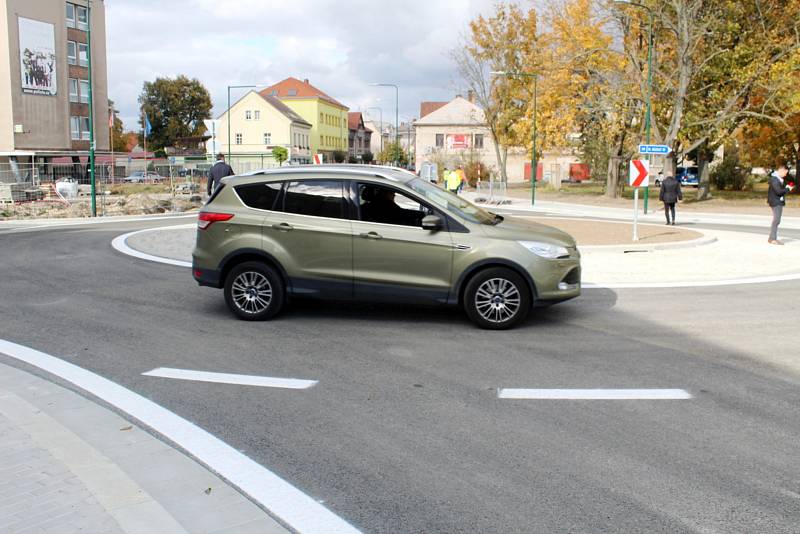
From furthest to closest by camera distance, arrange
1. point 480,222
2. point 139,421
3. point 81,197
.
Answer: point 81,197 < point 480,222 < point 139,421

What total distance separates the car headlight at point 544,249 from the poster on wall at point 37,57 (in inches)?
2290

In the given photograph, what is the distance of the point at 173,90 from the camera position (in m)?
99.1

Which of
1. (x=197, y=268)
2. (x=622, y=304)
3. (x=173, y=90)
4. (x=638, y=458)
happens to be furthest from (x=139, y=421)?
(x=173, y=90)

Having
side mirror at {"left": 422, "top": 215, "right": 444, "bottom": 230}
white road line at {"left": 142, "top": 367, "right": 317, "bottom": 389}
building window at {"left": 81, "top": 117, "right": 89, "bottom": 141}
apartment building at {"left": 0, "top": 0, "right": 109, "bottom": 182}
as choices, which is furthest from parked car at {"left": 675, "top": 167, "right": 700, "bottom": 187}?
white road line at {"left": 142, "top": 367, "right": 317, "bottom": 389}

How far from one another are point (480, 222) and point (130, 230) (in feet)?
50.4

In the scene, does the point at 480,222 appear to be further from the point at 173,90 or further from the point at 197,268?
the point at 173,90

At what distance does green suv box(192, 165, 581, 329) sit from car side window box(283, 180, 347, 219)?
11mm

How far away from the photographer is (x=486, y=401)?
5809 mm

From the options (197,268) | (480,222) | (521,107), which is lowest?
(197,268)

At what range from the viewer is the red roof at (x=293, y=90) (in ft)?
391

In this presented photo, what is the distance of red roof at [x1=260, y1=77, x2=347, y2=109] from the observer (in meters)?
119

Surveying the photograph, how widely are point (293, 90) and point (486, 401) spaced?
391ft

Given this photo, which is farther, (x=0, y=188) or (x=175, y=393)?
(x=0, y=188)

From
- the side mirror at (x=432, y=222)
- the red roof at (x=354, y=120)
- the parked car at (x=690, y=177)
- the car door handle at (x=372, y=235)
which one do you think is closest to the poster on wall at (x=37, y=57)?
the parked car at (x=690, y=177)
